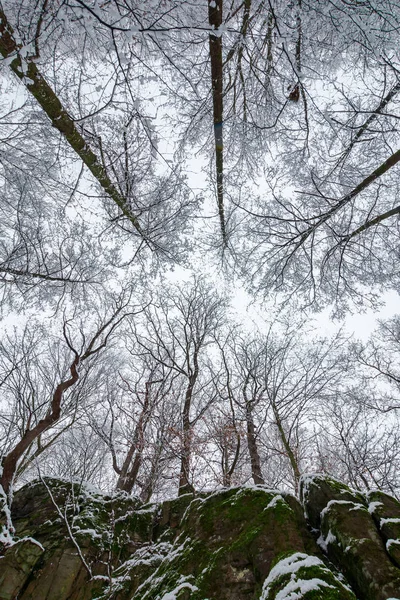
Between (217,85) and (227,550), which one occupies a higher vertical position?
(217,85)

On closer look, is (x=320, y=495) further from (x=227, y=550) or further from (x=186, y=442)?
(x=186, y=442)

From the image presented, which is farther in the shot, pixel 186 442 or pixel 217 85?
pixel 186 442

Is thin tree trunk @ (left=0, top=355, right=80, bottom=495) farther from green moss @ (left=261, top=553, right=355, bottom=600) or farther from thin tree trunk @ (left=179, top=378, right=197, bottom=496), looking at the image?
green moss @ (left=261, top=553, right=355, bottom=600)

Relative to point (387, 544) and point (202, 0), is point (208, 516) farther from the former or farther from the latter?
point (202, 0)

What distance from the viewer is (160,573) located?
112 inches

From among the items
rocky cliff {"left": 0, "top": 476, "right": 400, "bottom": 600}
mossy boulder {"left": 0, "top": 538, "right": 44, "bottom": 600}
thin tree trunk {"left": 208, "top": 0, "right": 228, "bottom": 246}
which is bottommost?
mossy boulder {"left": 0, "top": 538, "right": 44, "bottom": 600}

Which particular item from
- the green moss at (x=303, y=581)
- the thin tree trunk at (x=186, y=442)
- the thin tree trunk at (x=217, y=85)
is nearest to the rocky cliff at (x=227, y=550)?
the green moss at (x=303, y=581)

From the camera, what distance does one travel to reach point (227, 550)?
2.54 m

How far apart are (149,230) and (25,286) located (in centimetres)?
311

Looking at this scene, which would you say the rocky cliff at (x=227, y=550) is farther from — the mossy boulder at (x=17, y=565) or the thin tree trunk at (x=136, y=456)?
the thin tree trunk at (x=136, y=456)

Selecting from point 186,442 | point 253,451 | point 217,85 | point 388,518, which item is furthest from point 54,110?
point 253,451

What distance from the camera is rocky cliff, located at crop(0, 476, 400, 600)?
2072 millimetres

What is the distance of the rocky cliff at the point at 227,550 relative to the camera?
6.80 ft

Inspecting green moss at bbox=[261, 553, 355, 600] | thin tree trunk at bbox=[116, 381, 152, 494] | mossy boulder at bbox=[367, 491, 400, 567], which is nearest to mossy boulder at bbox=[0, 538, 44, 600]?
green moss at bbox=[261, 553, 355, 600]
